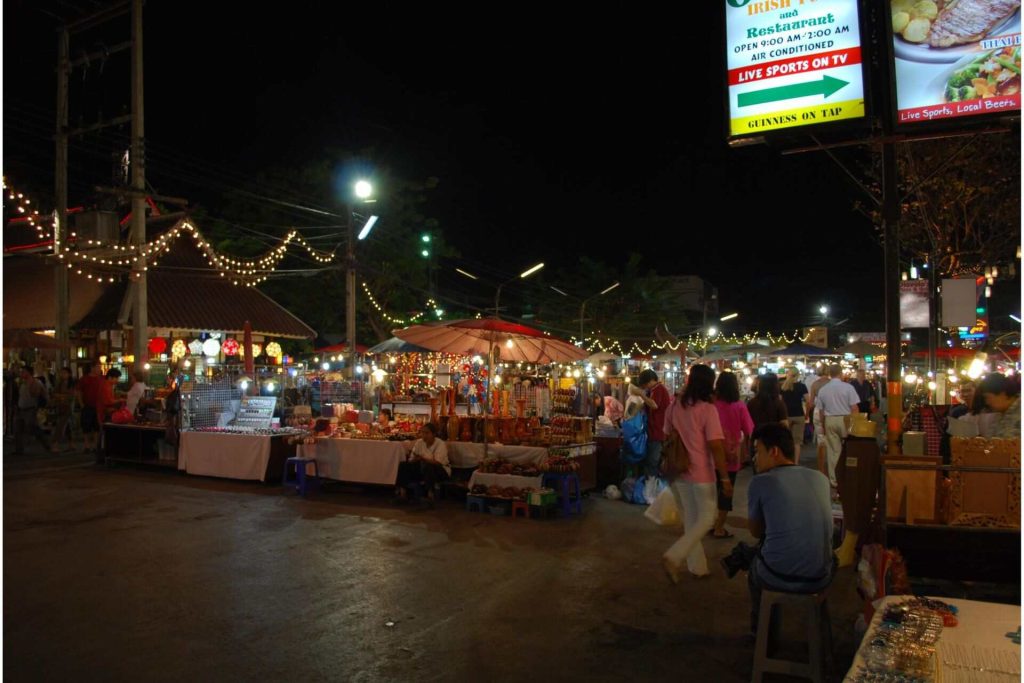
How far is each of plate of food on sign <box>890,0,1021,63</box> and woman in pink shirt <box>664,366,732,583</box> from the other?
12.5 feet

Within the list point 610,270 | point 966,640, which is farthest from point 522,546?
point 610,270

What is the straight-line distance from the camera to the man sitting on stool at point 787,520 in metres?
4.55

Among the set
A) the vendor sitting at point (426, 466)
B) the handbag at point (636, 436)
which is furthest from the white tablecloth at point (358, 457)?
the handbag at point (636, 436)

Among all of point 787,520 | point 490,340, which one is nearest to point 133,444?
point 490,340

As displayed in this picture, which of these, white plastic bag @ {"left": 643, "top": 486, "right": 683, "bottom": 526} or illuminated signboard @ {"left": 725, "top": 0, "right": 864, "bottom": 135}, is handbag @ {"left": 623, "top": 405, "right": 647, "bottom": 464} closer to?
white plastic bag @ {"left": 643, "top": 486, "right": 683, "bottom": 526}

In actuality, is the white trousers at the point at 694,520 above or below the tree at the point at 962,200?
below

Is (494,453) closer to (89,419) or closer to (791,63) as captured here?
(791,63)

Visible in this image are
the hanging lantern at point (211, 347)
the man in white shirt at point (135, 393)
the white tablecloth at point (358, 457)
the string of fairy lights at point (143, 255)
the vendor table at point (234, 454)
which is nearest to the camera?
the white tablecloth at point (358, 457)

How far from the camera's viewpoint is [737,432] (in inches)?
349

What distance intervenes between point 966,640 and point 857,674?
793mm

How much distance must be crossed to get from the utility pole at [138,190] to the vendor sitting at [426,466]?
9.14 metres

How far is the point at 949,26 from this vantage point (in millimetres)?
7172

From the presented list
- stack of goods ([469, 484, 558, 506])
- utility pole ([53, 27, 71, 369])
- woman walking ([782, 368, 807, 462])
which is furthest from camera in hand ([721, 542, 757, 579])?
utility pole ([53, 27, 71, 369])

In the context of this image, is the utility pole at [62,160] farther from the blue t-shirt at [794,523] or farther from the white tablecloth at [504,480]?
the blue t-shirt at [794,523]
